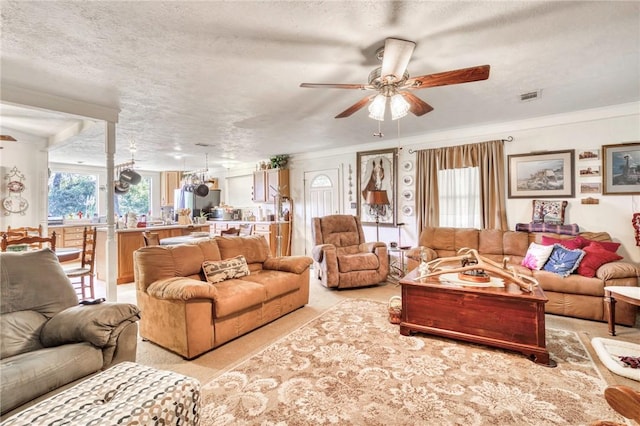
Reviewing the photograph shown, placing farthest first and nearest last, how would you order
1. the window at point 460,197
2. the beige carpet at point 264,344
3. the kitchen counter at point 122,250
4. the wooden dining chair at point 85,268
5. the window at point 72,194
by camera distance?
1. the window at point 72,194
2. the kitchen counter at point 122,250
3. the window at point 460,197
4. the wooden dining chair at point 85,268
5. the beige carpet at point 264,344

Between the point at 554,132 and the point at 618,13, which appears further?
the point at 554,132

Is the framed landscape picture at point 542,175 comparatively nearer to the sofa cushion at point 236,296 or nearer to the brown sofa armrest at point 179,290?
the sofa cushion at point 236,296

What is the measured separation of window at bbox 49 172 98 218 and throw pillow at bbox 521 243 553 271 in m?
9.86

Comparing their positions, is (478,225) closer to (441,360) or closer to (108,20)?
(441,360)

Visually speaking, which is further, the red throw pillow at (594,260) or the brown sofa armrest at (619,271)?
the red throw pillow at (594,260)

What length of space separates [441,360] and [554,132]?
12.6 feet

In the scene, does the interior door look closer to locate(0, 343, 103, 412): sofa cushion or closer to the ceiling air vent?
the ceiling air vent

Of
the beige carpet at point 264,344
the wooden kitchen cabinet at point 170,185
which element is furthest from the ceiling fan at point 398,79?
the wooden kitchen cabinet at point 170,185

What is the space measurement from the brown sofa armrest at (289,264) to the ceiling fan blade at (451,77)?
238 cm

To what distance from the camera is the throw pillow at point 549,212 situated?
13.5ft

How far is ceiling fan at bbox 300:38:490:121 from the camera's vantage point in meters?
1.96

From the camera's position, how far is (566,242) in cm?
363

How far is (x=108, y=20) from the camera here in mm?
1943

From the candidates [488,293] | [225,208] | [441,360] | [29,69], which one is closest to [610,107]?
[488,293]
